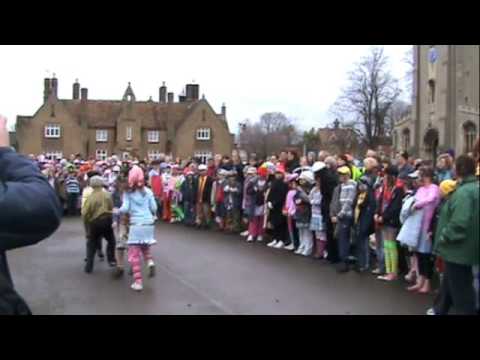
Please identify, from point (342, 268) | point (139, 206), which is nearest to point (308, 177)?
point (342, 268)

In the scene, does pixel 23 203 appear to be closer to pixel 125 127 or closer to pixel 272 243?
pixel 272 243

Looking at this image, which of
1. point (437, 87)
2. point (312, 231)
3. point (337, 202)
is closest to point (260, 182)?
point (312, 231)

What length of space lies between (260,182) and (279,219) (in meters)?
1.53

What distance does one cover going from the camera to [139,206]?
9852 mm

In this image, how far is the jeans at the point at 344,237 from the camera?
11.1 m

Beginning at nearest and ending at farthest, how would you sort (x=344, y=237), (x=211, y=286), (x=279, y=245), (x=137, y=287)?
(x=137, y=287) < (x=211, y=286) < (x=344, y=237) < (x=279, y=245)

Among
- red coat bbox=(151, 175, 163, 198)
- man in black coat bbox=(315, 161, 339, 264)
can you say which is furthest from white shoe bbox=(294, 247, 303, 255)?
red coat bbox=(151, 175, 163, 198)

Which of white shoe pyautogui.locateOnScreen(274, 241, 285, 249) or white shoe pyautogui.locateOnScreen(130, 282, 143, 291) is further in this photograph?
white shoe pyautogui.locateOnScreen(274, 241, 285, 249)

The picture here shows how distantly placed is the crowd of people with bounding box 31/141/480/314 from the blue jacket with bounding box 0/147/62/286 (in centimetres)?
437

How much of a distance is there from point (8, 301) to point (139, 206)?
7.54m

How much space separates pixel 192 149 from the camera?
226 feet

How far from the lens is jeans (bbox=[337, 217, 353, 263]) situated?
36.3 feet

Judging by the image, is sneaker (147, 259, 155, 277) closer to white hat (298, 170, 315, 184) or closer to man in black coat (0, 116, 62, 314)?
white hat (298, 170, 315, 184)

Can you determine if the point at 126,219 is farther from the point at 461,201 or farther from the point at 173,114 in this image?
the point at 173,114
